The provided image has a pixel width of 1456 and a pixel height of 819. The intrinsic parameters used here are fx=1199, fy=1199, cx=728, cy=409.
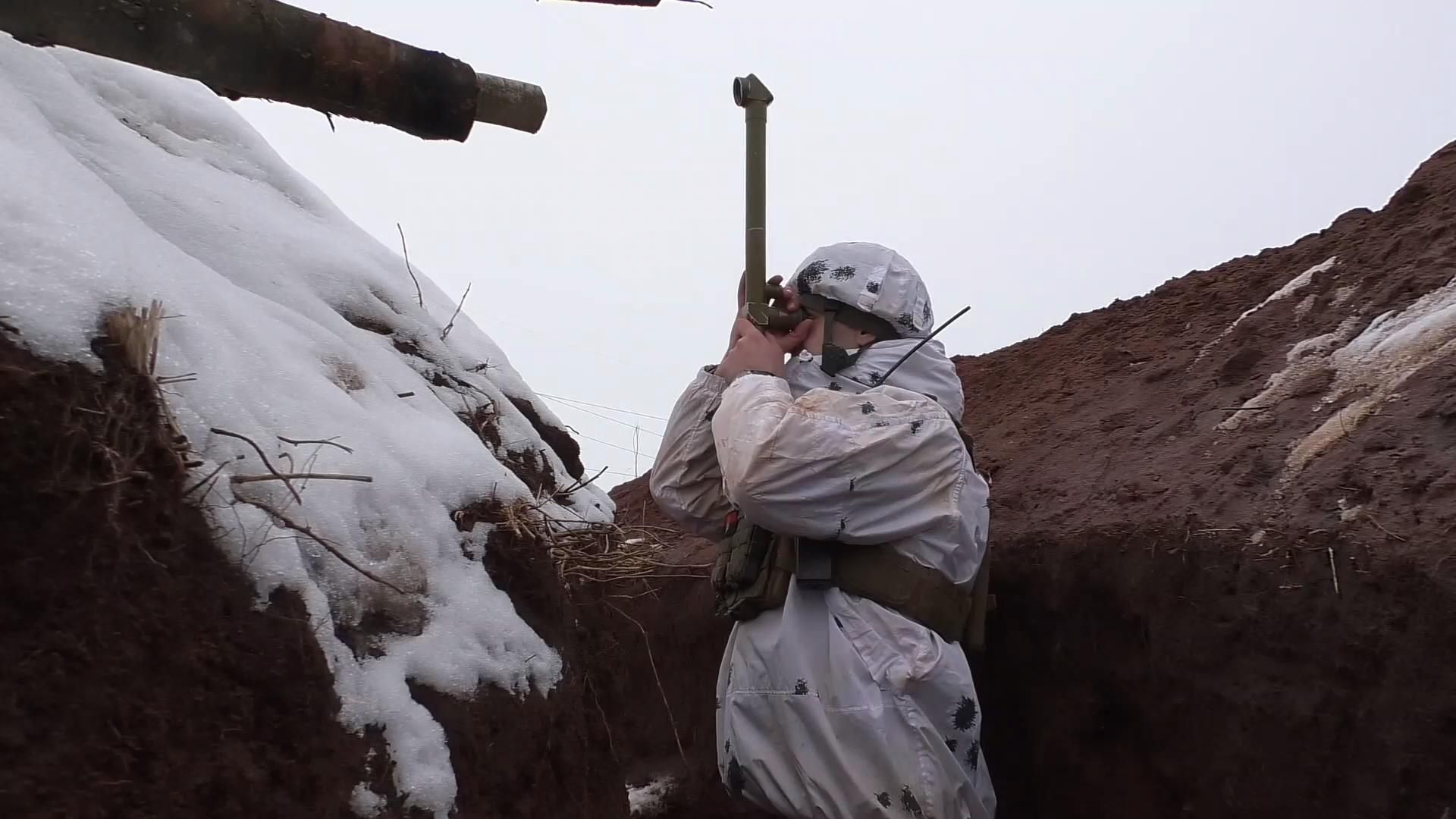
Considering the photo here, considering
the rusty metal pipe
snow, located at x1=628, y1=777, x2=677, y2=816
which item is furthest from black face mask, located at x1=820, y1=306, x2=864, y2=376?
snow, located at x1=628, y1=777, x2=677, y2=816

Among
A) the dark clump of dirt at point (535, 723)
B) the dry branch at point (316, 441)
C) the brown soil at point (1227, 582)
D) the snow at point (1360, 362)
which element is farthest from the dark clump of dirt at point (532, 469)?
the snow at point (1360, 362)

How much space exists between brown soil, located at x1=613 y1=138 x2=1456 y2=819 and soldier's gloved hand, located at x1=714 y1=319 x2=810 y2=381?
101 cm

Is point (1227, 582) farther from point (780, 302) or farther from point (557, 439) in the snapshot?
point (557, 439)

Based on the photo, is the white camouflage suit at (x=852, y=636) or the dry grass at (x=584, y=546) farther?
the white camouflage suit at (x=852, y=636)

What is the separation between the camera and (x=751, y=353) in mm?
2951

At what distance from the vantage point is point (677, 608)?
4.48 m

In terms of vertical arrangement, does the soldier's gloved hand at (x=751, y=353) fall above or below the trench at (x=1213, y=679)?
above

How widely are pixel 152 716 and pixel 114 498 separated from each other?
289mm

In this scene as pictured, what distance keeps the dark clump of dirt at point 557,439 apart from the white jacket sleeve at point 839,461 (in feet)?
1.79

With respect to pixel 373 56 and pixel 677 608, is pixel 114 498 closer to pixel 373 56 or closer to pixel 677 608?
pixel 373 56

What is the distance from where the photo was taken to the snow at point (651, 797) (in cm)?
418

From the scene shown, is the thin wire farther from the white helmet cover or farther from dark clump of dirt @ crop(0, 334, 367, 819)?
dark clump of dirt @ crop(0, 334, 367, 819)

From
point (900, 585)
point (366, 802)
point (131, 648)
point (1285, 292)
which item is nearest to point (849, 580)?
point (900, 585)

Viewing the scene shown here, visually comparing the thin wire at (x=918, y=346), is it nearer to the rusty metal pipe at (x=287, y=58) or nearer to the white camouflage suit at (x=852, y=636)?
the white camouflage suit at (x=852, y=636)
